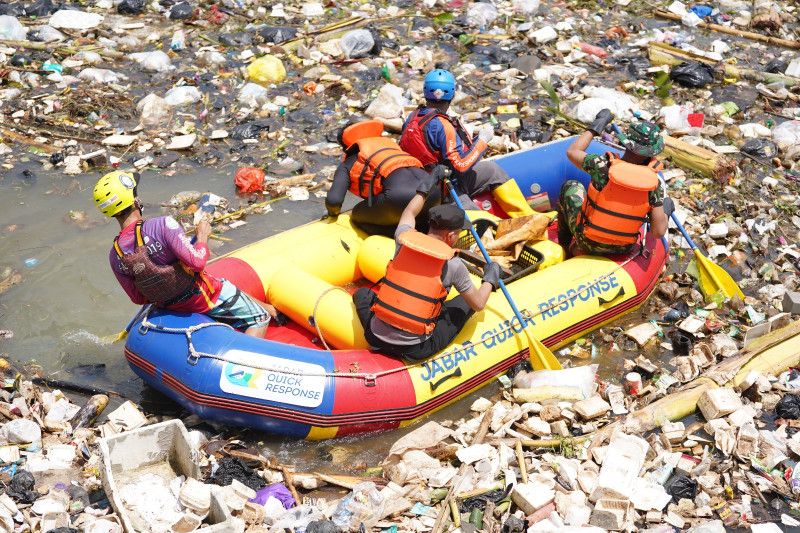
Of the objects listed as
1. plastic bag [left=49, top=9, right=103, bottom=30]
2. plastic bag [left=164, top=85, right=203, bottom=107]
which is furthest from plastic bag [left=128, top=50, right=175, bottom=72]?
plastic bag [left=49, top=9, right=103, bottom=30]

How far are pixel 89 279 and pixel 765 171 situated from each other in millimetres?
6353

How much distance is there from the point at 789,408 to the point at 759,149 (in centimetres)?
411

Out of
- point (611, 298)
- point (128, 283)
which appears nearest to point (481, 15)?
point (611, 298)

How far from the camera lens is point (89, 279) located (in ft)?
22.8

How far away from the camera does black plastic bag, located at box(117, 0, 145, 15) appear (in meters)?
11.2

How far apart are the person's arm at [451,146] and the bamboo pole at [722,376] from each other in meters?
2.21

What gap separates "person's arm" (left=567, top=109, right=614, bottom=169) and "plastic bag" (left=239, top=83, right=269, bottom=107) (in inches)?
164

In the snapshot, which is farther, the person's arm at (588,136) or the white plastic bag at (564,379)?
the person's arm at (588,136)

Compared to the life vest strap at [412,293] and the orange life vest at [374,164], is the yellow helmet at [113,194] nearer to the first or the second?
the life vest strap at [412,293]

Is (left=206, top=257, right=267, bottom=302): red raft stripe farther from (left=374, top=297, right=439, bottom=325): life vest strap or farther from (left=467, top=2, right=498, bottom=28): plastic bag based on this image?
(left=467, top=2, right=498, bottom=28): plastic bag

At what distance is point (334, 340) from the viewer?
5.61 meters

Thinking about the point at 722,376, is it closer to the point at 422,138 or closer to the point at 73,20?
the point at 422,138

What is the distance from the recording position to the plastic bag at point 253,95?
9.43 metres

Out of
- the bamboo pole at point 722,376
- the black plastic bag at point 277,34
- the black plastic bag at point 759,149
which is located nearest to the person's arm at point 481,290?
the bamboo pole at point 722,376
